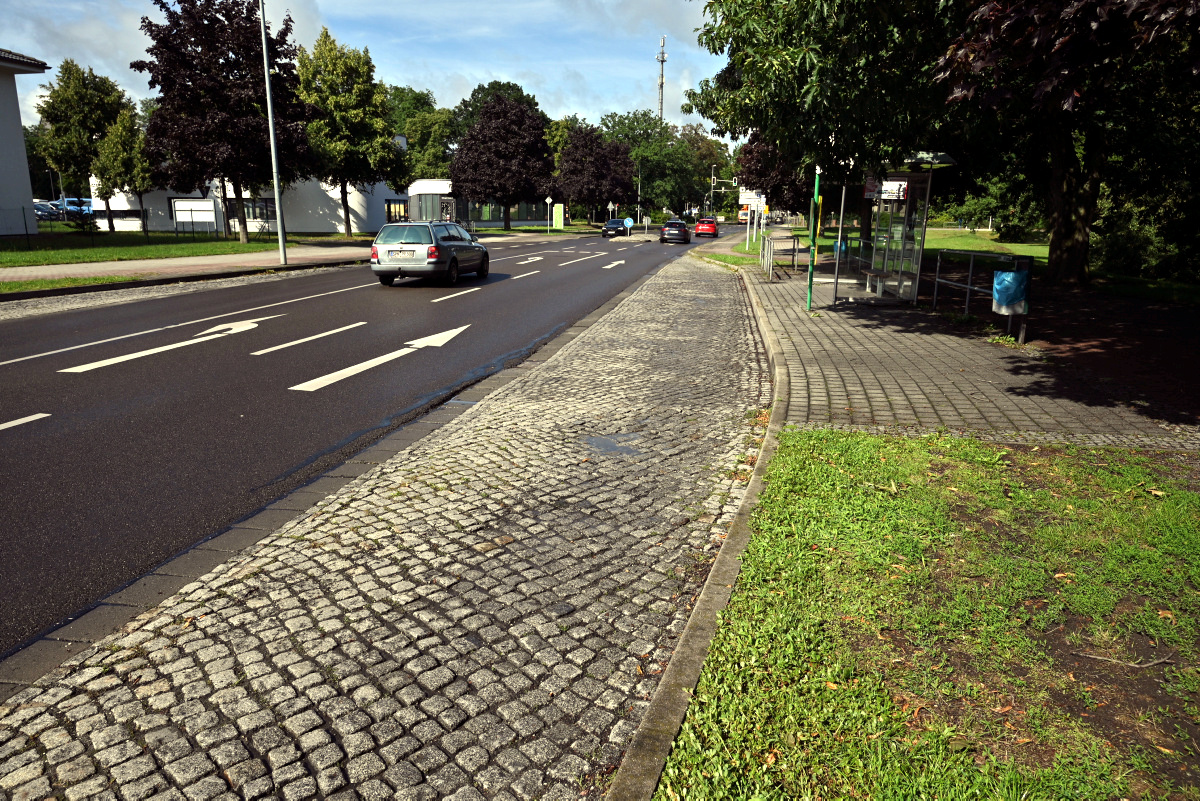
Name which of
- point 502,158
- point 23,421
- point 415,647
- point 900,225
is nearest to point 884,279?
point 900,225

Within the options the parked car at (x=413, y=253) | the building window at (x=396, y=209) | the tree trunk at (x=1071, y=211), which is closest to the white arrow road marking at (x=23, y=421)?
the parked car at (x=413, y=253)

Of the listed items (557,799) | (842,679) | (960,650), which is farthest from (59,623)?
(960,650)

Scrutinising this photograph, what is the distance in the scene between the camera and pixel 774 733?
2795 mm

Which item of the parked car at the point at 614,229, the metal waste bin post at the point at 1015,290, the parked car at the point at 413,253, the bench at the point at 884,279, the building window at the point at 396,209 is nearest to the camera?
the metal waste bin post at the point at 1015,290

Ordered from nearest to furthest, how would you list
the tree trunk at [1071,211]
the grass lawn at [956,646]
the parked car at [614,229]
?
the grass lawn at [956,646]
the tree trunk at [1071,211]
the parked car at [614,229]

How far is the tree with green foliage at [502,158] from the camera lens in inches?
2461

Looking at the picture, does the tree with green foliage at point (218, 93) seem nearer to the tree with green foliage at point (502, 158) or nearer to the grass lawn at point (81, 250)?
the grass lawn at point (81, 250)

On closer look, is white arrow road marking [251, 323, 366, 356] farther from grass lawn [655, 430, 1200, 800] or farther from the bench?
the bench

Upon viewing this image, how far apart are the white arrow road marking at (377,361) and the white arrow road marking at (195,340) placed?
112 inches

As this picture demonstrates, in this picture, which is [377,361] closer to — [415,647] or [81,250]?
[415,647]

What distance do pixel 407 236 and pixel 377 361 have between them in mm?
9965

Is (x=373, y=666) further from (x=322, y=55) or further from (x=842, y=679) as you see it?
(x=322, y=55)

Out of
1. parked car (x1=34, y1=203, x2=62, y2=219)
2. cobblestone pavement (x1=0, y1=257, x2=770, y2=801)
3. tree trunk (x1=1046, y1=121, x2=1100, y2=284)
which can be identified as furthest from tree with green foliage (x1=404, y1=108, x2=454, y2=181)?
cobblestone pavement (x1=0, y1=257, x2=770, y2=801)

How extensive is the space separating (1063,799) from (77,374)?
9.95 m
